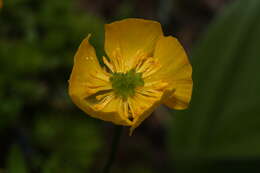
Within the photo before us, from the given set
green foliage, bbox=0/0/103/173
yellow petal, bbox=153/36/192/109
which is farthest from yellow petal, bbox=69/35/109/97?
green foliage, bbox=0/0/103/173

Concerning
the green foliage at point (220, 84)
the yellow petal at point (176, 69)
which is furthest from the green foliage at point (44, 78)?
the yellow petal at point (176, 69)

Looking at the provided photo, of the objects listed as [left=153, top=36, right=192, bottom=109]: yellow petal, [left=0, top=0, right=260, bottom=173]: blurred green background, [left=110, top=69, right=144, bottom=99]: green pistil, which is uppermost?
[left=153, top=36, right=192, bottom=109]: yellow petal

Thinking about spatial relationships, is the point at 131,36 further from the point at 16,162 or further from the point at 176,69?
the point at 16,162

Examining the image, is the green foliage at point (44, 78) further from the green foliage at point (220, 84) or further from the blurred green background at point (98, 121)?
the green foliage at point (220, 84)

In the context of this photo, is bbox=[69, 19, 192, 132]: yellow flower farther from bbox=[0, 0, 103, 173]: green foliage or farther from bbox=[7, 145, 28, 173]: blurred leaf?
bbox=[0, 0, 103, 173]: green foliage

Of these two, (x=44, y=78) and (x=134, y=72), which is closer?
(x=134, y=72)

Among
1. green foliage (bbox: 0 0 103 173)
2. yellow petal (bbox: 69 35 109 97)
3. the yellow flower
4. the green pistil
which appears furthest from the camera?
green foliage (bbox: 0 0 103 173)

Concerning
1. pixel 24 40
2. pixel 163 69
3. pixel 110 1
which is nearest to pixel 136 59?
pixel 163 69

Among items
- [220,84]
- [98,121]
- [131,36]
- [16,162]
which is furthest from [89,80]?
[220,84]
